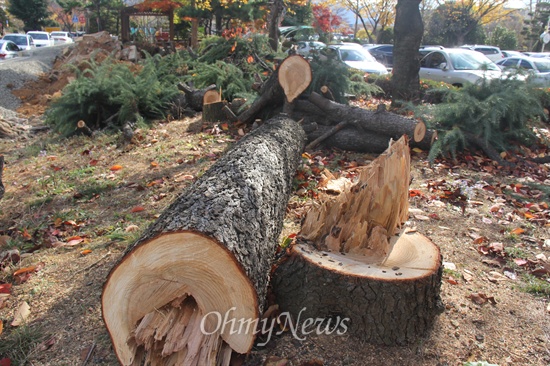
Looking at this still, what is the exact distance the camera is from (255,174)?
8.71ft

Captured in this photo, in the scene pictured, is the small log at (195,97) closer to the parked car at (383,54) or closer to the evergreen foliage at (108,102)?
the evergreen foliage at (108,102)

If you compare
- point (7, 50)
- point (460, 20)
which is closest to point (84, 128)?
point (7, 50)

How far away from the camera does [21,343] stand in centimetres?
221

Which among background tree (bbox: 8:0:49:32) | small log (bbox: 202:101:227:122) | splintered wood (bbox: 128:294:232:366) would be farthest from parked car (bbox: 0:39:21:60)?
splintered wood (bbox: 128:294:232:366)

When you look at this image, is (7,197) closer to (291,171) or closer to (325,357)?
(291,171)

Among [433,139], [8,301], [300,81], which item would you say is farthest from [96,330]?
[433,139]

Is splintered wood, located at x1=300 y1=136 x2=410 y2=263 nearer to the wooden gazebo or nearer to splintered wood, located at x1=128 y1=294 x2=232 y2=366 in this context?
splintered wood, located at x1=128 y1=294 x2=232 y2=366

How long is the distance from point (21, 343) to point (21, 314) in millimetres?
283

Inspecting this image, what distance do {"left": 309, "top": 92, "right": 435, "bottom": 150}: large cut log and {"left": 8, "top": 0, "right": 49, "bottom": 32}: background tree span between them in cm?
3890

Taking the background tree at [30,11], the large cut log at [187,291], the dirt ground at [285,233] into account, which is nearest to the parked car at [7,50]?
the dirt ground at [285,233]

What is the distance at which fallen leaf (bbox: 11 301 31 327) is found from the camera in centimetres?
238

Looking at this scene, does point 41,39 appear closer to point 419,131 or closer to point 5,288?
point 419,131

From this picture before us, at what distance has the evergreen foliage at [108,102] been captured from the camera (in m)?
7.37

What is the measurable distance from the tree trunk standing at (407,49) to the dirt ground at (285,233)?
3609 mm
